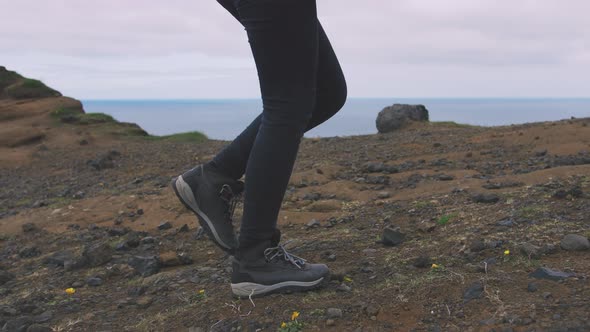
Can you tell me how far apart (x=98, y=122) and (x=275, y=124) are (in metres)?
12.8

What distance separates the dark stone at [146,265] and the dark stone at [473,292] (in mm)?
1834

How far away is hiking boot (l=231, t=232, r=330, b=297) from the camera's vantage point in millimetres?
Answer: 2514

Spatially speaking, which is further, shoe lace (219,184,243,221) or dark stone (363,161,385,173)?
dark stone (363,161,385,173)

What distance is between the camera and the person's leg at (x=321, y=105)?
2.60m

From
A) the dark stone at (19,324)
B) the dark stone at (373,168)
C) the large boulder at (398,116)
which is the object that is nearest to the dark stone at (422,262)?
the dark stone at (19,324)

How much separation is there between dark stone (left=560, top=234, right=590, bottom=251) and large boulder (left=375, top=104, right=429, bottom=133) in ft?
32.6

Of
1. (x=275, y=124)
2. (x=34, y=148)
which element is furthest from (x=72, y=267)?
(x=34, y=148)

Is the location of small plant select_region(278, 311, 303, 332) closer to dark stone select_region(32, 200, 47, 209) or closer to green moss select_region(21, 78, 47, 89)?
dark stone select_region(32, 200, 47, 209)

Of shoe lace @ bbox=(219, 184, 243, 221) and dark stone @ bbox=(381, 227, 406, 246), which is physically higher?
shoe lace @ bbox=(219, 184, 243, 221)

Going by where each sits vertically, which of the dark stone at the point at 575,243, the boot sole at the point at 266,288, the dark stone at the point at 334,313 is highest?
the dark stone at the point at 575,243

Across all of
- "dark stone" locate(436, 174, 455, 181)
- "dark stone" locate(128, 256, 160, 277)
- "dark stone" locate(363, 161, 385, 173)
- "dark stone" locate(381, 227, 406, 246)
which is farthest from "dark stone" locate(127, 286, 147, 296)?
"dark stone" locate(363, 161, 385, 173)

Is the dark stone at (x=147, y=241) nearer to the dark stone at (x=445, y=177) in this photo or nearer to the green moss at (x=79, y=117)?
the dark stone at (x=445, y=177)

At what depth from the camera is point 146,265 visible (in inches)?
133

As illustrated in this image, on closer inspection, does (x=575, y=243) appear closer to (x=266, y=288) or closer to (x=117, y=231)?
(x=266, y=288)
